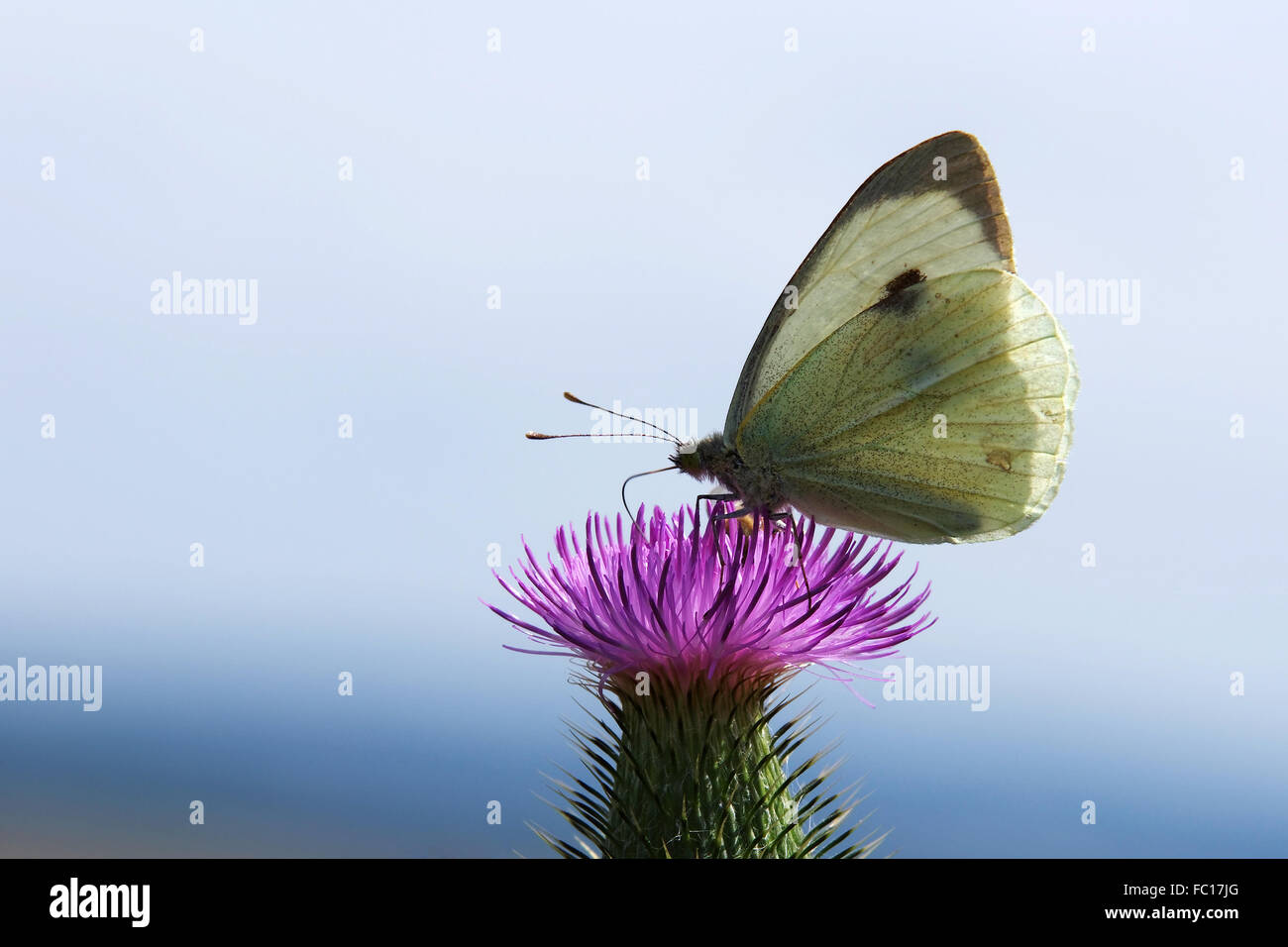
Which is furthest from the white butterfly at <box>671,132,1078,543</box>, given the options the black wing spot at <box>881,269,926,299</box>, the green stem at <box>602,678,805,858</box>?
the green stem at <box>602,678,805,858</box>

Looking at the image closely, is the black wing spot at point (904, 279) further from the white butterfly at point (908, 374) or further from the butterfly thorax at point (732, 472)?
the butterfly thorax at point (732, 472)

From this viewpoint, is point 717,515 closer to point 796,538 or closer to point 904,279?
point 796,538

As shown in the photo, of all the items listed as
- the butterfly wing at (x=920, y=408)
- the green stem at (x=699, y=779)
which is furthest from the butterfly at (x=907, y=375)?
the green stem at (x=699, y=779)

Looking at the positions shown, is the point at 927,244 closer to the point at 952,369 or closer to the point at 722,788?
the point at 952,369

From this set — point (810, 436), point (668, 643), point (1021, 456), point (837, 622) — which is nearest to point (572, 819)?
point (668, 643)

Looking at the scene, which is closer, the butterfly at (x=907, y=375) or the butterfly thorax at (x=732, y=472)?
the butterfly at (x=907, y=375)

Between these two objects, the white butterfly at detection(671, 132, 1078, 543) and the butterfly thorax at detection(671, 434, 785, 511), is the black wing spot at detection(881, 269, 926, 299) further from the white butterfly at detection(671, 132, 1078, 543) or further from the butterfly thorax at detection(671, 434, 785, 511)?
the butterfly thorax at detection(671, 434, 785, 511)

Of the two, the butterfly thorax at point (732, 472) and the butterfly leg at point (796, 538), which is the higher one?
the butterfly thorax at point (732, 472)

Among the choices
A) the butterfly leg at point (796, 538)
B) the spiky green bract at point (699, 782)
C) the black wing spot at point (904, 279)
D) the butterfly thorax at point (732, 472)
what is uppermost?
the black wing spot at point (904, 279)
